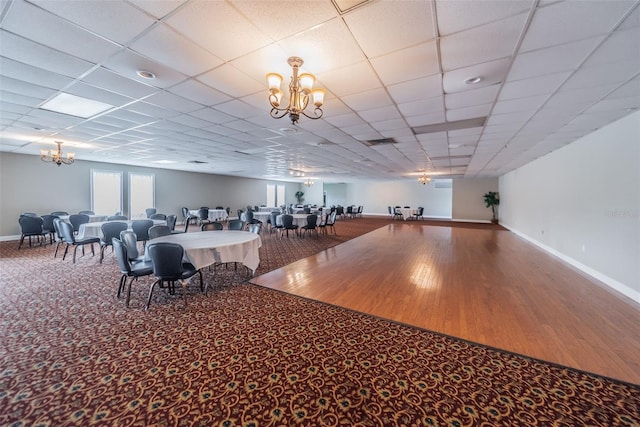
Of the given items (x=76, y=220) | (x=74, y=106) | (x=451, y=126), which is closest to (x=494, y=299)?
(x=451, y=126)

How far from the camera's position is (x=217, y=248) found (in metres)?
3.64

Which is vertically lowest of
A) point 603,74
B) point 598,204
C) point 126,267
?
point 126,267

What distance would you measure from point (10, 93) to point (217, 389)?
5076 mm

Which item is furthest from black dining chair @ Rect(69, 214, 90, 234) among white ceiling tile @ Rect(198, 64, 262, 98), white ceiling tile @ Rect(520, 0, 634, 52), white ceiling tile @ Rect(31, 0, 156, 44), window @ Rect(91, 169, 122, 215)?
white ceiling tile @ Rect(520, 0, 634, 52)

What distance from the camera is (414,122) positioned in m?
4.59

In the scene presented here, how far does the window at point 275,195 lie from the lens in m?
18.8

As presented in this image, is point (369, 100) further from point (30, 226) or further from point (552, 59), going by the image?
point (30, 226)

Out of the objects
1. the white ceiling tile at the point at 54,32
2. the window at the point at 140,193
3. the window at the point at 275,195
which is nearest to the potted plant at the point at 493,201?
the window at the point at 275,195

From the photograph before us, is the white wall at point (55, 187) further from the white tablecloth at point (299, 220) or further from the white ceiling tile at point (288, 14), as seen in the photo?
the white ceiling tile at point (288, 14)

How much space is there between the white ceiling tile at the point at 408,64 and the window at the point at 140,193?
12.1m

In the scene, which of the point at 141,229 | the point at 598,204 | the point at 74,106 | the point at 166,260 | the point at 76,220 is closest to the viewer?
the point at 166,260

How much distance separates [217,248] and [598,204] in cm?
682

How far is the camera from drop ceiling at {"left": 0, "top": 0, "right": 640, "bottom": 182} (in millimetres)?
1943

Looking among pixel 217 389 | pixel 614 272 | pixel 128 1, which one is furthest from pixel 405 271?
pixel 128 1
